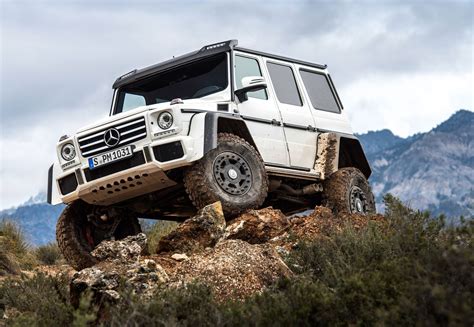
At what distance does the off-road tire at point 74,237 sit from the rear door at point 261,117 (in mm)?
2220

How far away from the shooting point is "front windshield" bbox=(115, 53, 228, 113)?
389 inches

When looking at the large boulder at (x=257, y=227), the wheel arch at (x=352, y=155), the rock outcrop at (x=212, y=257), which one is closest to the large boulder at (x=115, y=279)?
the rock outcrop at (x=212, y=257)

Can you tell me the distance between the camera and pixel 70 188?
943 centimetres

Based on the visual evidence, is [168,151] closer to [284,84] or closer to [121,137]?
[121,137]

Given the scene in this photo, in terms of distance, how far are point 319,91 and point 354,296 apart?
6.41 metres

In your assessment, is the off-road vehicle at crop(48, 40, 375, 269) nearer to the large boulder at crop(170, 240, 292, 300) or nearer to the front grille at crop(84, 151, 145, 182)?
the front grille at crop(84, 151, 145, 182)

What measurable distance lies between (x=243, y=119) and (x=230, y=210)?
1.25 meters

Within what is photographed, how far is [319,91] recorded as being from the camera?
11414 millimetres

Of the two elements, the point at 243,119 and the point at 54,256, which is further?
the point at 54,256

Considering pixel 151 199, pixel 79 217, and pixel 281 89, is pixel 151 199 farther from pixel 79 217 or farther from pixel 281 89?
pixel 281 89

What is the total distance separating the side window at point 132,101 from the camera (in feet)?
34.8

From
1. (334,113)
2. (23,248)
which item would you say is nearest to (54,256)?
(23,248)

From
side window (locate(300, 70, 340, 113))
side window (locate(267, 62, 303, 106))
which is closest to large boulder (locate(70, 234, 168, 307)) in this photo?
side window (locate(267, 62, 303, 106))

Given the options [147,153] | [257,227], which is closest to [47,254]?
[147,153]
